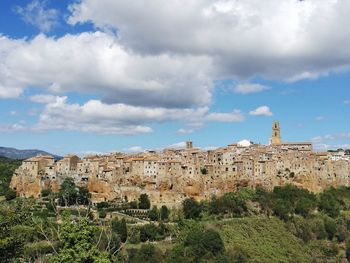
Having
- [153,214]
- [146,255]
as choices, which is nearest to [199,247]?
[146,255]

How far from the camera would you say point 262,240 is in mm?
47125

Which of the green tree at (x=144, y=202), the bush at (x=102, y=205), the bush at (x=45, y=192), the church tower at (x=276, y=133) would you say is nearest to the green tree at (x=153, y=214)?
the green tree at (x=144, y=202)

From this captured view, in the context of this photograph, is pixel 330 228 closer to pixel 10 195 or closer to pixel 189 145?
pixel 189 145

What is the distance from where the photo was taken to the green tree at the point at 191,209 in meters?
49.9

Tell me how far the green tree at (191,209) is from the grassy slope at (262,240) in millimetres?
3422

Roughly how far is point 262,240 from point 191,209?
26.7 feet

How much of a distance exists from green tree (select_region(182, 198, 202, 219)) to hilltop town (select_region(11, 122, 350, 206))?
320cm

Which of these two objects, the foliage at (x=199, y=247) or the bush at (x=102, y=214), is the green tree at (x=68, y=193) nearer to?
the bush at (x=102, y=214)

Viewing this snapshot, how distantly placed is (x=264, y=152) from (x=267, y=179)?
7873 mm

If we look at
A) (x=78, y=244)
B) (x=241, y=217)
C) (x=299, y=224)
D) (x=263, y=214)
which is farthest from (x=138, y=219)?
(x=78, y=244)

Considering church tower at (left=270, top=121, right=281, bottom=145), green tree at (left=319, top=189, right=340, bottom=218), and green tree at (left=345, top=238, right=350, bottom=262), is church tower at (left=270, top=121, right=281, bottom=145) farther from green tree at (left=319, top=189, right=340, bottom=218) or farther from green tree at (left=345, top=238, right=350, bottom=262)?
green tree at (left=345, top=238, right=350, bottom=262)

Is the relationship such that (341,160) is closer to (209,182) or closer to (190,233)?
(209,182)

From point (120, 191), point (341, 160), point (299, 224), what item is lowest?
point (299, 224)

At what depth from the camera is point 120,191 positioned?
5656 centimetres
